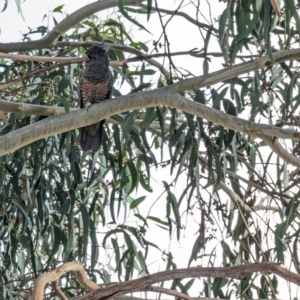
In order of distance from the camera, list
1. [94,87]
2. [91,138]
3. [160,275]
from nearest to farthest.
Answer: [160,275]
[91,138]
[94,87]

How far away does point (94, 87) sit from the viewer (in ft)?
10.0

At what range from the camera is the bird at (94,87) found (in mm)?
2742

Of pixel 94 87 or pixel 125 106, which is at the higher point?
pixel 94 87

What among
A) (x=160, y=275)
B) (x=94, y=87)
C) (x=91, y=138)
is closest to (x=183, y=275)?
(x=160, y=275)

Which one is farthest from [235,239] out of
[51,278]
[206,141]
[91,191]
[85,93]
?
[51,278]

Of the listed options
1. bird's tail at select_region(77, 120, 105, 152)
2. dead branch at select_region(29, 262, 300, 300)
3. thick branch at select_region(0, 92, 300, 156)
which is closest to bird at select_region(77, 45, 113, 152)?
bird's tail at select_region(77, 120, 105, 152)

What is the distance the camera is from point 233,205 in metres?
2.86

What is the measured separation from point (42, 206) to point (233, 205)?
0.70 m

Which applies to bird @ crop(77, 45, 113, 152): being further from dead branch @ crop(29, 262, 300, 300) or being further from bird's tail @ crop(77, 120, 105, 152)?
dead branch @ crop(29, 262, 300, 300)

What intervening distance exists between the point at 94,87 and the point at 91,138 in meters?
0.40

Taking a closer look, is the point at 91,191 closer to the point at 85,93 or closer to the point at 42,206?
the point at 42,206

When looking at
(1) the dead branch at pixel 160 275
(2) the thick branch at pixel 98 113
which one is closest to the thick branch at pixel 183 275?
(1) the dead branch at pixel 160 275

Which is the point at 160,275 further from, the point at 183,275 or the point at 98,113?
A: the point at 98,113

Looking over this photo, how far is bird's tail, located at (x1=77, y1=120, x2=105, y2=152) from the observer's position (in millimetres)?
2719
